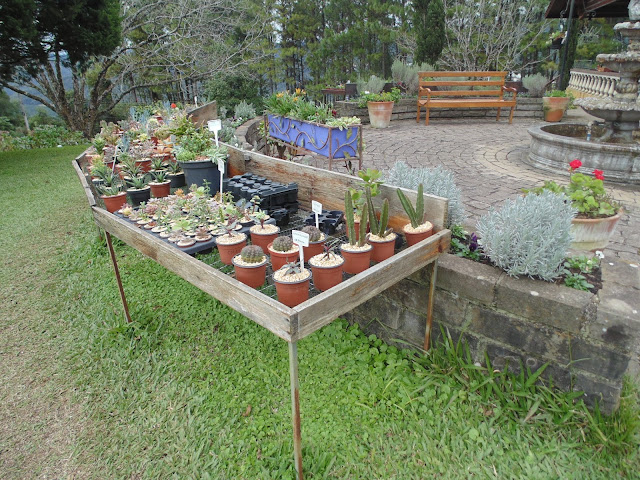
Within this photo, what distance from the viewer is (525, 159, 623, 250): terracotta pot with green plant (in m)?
2.68

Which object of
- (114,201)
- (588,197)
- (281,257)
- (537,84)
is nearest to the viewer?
(281,257)

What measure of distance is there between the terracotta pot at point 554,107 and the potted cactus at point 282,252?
9409mm

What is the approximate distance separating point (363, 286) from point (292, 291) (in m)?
0.32

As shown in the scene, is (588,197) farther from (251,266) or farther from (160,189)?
(160,189)

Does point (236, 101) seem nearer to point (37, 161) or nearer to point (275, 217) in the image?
point (37, 161)

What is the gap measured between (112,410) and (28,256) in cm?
296

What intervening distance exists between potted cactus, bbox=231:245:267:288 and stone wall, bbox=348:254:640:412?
99 cm

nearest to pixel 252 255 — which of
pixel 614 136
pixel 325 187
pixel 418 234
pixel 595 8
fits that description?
pixel 418 234

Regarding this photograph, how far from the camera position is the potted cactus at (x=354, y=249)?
212 cm

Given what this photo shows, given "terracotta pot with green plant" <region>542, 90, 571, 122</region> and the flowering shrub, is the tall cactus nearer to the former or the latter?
the flowering shrub

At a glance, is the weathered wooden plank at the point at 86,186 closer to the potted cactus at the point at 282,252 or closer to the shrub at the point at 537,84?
the potted cactus at the point at 282,252

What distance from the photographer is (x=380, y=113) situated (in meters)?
9.14

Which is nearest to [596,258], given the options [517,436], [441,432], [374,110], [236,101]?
[517,436]

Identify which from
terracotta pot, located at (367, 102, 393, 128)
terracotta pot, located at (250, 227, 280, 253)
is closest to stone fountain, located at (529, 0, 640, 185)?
terracotta pot, located at (367, 102, 393, 128)
